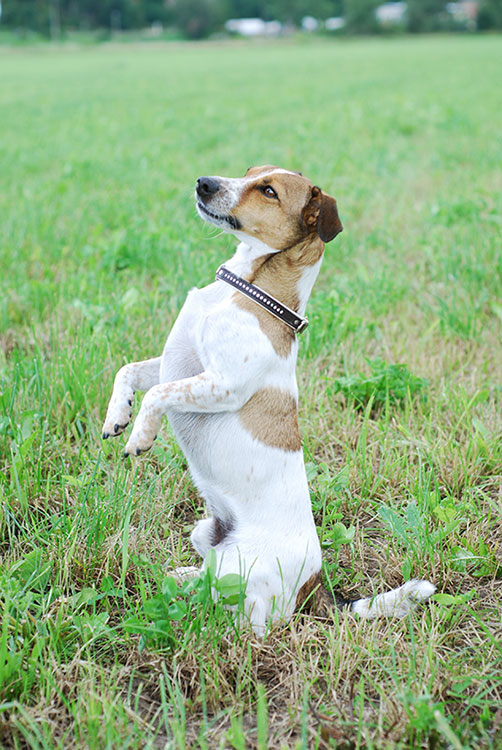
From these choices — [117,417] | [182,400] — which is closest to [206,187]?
[182,400]

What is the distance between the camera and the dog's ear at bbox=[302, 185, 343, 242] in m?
2.33

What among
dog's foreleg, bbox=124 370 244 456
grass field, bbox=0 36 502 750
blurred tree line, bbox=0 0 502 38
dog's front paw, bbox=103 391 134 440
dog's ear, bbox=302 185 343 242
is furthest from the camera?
blurred tree line, bbox=0 0 502 38

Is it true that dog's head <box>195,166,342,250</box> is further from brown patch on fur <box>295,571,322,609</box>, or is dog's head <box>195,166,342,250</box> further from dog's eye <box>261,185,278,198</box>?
brown patch on fur <box>295,571,322,609</box>

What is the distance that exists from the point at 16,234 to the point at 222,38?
92.3m

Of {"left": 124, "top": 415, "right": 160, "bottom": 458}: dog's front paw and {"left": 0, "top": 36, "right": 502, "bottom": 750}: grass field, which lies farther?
{"left": 124, "top": 415, "right": 160, "bottom": 458}: dog's front paw

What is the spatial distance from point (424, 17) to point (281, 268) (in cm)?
9613

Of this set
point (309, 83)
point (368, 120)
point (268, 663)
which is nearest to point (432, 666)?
point (268, 663)

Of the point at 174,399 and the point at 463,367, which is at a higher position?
the point at 174,399

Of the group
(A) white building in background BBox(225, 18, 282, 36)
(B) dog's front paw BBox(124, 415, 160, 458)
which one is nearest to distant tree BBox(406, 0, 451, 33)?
(A) white building in background BBox(225, 18, 282, 36)

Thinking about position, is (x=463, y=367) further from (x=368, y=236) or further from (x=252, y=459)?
(x=368, y=236)

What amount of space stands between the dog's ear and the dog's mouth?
0.25 meters

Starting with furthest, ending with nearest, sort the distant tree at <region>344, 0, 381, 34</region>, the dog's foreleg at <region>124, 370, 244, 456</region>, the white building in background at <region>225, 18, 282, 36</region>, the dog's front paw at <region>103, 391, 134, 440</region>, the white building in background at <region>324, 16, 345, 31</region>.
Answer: the white building in background at <region>225, 18, 282, 36</region> < the white building in background at <region>324, 16, 345, 31</region> < the distant tree at <region>344, 0, 381, 34</region> < the dog's front paw at <region>103, 391, 134, 440</region> < the dog's foreleg at <region>124, 370, 244, 456</region>

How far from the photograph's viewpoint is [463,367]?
3.80 metres

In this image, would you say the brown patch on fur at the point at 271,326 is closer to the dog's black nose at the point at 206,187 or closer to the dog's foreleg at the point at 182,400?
the dog's foreleg at the point at 182,400
